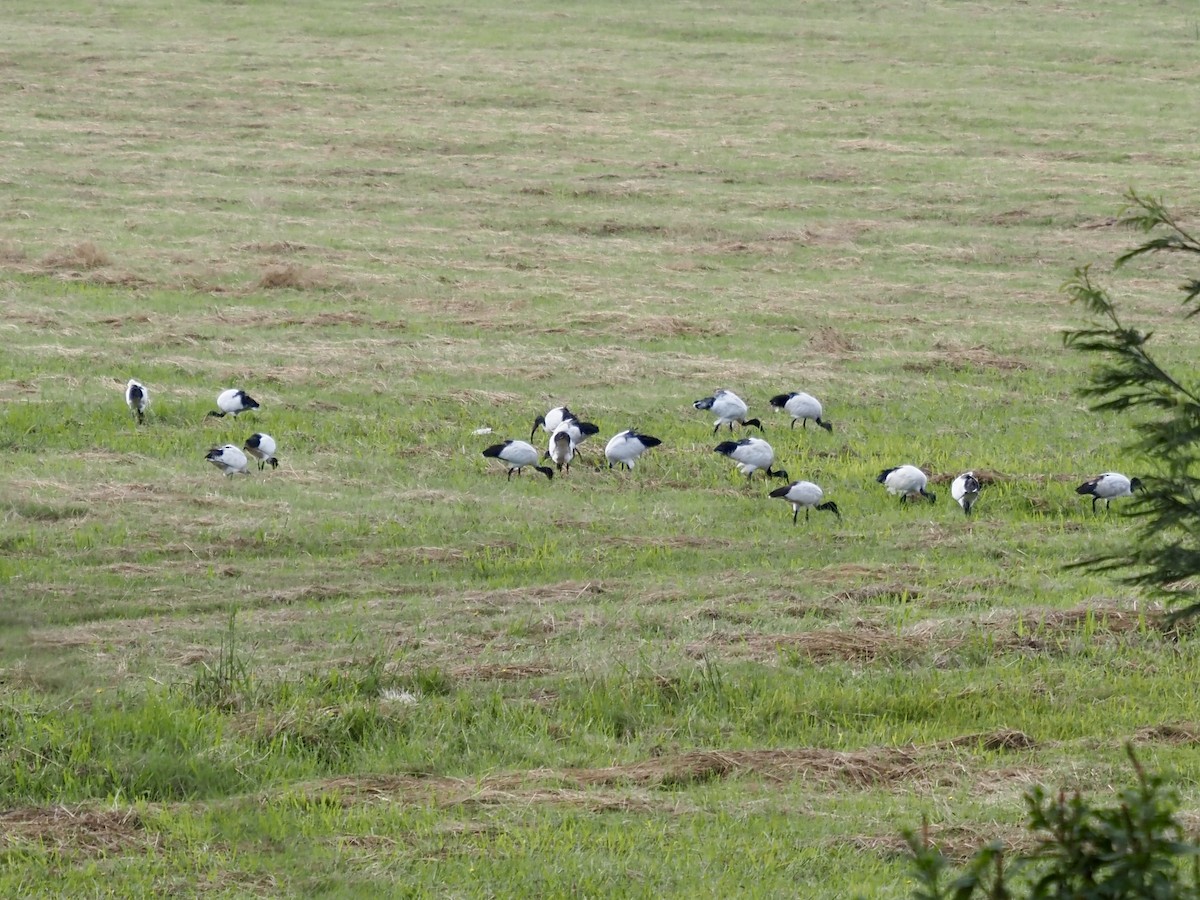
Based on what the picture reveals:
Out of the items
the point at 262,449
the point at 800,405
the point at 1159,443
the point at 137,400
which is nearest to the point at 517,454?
the point at 262,449

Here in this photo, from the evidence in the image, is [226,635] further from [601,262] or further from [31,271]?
[601,262]

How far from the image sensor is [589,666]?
28.8 feet

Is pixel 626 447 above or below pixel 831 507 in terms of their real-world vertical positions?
above

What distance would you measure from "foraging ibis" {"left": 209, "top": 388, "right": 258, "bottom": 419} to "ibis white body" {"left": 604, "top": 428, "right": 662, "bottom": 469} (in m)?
3.68

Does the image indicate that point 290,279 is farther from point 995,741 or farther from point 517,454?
point 995,741

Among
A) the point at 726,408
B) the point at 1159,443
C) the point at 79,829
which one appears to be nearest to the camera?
the point at 1159,443

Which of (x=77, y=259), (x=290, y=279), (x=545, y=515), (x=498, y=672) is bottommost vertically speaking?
(x=498, y=672)

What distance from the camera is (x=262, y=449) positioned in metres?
13.7

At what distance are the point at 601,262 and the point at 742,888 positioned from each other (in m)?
18.8

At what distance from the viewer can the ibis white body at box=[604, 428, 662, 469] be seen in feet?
46.0

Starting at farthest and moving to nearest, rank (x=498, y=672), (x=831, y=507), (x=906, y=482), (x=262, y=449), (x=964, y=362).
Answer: (x=964, y=362), (x=262, y=449), (x=906, y=482), (x=831, y=507), (x=498, y=672)

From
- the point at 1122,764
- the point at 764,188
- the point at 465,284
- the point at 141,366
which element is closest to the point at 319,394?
the point at 141,366

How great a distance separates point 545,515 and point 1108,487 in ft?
15.7

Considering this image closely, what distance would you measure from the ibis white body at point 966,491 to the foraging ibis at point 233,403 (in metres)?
6.90
